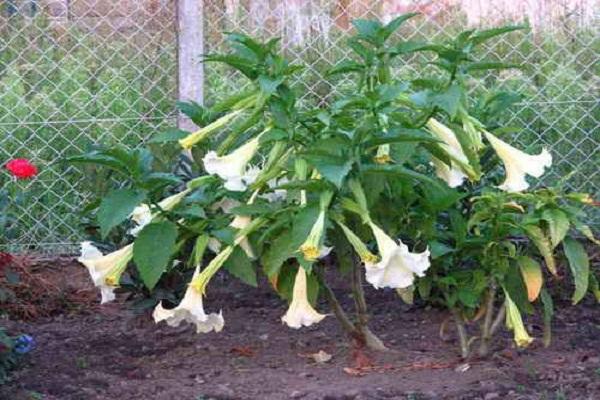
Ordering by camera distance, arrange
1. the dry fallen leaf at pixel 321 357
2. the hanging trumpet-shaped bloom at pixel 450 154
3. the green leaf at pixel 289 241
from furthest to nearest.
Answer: the dry fallen leaf at pixel 321 357 < the hanging trumpet-shaped bloom at pixel 450 154 < the green leaf at pixel 289 241

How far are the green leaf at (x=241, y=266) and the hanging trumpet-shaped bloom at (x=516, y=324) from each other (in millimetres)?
788

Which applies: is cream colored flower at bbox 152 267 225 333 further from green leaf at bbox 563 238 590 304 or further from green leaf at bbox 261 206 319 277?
green leaf at bbox 563 238 590 304

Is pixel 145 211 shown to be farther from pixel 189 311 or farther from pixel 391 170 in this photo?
pixel 391 170

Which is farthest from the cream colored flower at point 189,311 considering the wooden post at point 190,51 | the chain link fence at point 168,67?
the chain link fence at point 168,67

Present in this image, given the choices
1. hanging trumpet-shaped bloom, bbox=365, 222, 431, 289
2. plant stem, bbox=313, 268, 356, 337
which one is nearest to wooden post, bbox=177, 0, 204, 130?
plant stem, bbox=313, 268, 356, 337

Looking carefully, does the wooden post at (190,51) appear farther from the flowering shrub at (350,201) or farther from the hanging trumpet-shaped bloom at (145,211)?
the hanging trumpet-shaped bloom at (145,211)

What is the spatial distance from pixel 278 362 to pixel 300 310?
0.69 meters

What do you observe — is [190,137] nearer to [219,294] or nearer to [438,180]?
[438,180]

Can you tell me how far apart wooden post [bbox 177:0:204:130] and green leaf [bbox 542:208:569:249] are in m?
2.12

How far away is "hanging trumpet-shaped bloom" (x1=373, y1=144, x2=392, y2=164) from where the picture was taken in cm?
347

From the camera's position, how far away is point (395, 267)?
3.31 m

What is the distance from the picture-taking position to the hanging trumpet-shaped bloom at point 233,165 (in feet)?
11.6

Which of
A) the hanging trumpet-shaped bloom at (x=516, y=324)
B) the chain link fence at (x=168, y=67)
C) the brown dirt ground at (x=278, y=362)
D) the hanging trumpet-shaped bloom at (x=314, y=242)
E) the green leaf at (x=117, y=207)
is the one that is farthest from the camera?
the chain link fence at (x=168, y=67)

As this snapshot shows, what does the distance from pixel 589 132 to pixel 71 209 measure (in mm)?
2416
